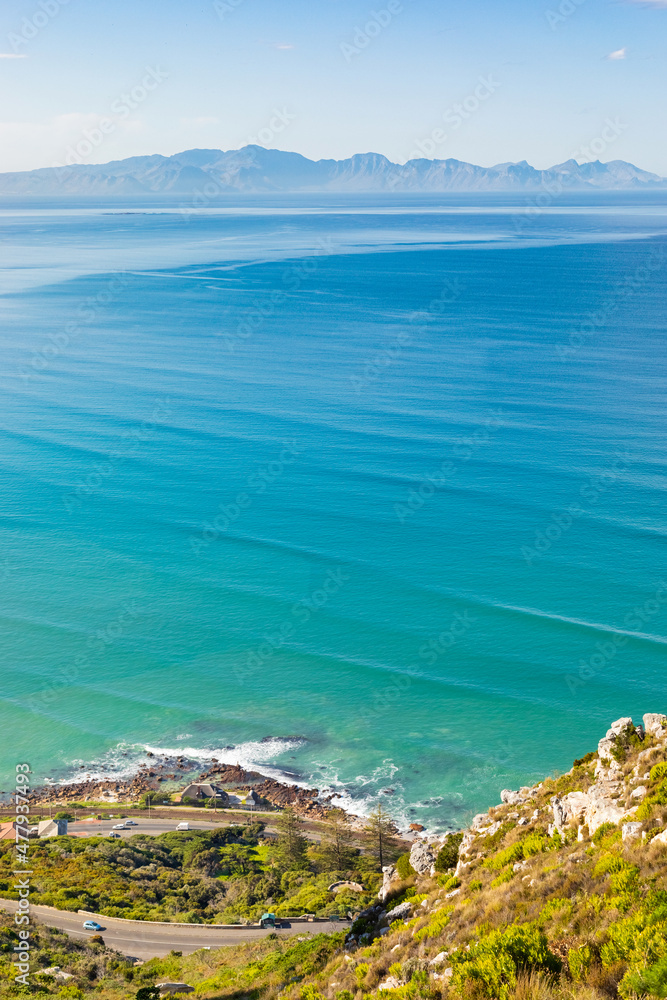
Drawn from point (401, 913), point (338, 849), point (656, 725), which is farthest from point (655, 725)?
point (338, 849)

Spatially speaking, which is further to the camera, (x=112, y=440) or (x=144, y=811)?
(x=112, y=440)

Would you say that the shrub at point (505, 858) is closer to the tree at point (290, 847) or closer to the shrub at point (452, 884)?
the shrub at point (452, 884)

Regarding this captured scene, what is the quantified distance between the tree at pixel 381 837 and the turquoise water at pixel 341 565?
2.69m

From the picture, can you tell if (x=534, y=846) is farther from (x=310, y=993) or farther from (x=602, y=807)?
(x=310, y=993)

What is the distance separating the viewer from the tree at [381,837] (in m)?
41.5

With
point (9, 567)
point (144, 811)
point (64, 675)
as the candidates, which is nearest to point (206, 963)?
point (144, 811)

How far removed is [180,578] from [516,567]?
27.9 m

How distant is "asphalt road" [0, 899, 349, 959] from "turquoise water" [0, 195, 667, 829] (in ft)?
41.2

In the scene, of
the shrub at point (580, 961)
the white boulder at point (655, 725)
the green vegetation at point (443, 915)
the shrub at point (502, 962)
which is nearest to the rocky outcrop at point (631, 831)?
the green vegetation at point (443, 915)

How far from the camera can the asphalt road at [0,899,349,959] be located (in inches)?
1310

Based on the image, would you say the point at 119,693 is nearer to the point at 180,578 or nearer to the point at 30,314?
the point at 180,578

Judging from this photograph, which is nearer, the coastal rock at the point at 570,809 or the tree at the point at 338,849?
the coastal rock at the point at 570,809

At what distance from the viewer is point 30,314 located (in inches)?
6156

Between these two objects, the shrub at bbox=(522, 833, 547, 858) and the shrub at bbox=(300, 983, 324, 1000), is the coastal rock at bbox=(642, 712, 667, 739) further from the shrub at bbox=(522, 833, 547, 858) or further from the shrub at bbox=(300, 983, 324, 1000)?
the shrub at bbox=(300, 983, 324, 1000)
